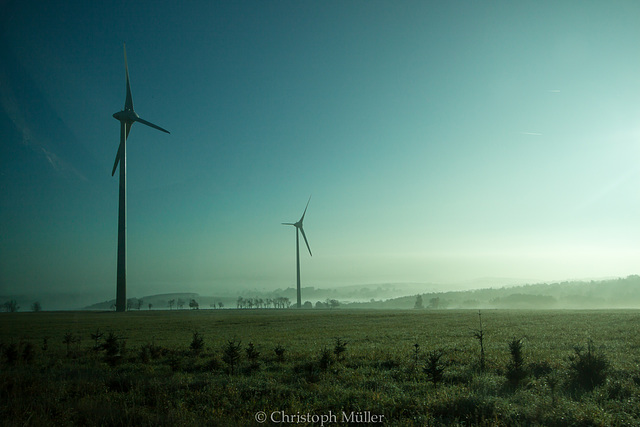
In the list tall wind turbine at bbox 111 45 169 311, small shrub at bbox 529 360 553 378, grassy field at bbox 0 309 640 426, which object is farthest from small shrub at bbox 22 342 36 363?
tall wind turbine at bbox 111 45 169 311

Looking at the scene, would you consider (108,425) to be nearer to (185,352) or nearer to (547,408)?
(547,408)

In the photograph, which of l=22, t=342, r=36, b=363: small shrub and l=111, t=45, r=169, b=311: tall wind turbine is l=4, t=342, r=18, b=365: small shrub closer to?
l=22, t=342, r=36, b=363: small shrub

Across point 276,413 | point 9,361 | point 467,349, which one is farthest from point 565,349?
point 9,361

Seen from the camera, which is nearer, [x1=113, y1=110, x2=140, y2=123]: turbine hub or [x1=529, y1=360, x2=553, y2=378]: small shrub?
[x1=529, y1=360, x2=553, y2=378]: small shrub

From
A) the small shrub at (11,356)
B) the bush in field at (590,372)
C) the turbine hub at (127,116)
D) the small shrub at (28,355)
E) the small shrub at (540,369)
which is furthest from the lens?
the turbine hub at (127,116)

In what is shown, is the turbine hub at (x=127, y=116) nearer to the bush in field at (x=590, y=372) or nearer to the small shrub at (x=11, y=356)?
the small shrub at (x=11, y=356)

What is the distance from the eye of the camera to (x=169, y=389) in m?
15.4

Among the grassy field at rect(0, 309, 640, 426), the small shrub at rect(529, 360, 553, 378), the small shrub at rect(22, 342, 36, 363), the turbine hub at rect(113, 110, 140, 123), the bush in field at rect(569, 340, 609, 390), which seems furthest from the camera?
the turbine hub at rect(113, 110, 140, 123)

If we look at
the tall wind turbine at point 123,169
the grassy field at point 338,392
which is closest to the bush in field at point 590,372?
the grassy field at point 338,392

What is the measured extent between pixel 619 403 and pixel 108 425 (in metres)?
16.3

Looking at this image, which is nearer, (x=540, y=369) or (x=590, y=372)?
(x=590, y=372)

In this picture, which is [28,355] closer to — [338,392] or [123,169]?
[338,392]

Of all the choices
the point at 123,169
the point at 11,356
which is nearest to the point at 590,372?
the point at 11,356

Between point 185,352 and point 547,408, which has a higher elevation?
point 547,408
